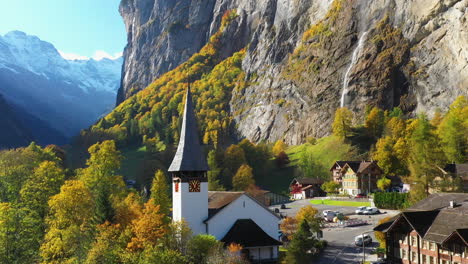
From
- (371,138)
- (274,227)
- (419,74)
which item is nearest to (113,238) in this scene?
(274,227)

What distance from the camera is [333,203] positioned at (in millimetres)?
107625

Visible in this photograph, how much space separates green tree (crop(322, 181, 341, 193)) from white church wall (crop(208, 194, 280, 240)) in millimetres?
63620

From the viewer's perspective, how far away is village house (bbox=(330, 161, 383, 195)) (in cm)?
12100

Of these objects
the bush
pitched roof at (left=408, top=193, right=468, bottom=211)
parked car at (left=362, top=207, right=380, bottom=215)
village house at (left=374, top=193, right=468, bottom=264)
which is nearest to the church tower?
village house at (left=374, top=193, right=468, bottom=264)

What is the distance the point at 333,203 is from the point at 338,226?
26122 millimetres

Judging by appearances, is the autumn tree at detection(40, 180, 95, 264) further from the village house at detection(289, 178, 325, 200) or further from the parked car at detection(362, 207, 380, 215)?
the village house at detection(289, 178, 325, 200)

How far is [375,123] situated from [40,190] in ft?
340

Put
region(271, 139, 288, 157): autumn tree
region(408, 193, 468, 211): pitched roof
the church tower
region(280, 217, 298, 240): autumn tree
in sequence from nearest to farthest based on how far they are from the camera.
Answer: region(408, 193, 468, 211): pitched roof
the church tower
region(280, 217, 298, 240): autumn tree
region(271, 139, 288, 157): autumn tree

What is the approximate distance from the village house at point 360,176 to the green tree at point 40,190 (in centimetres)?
7562

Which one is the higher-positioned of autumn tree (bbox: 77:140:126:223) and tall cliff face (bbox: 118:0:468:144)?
tall cliff face (bbox: 118:0:468:144)

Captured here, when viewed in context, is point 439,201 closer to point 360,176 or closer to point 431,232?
point 431,232

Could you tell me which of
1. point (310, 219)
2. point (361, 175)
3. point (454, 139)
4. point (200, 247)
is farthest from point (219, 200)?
point (361, 175)

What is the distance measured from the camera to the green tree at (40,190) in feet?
209

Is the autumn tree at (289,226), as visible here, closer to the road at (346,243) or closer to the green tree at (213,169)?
the road at (346,243)
